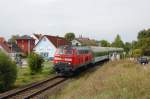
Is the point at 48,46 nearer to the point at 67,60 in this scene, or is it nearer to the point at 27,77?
the point at 27,77

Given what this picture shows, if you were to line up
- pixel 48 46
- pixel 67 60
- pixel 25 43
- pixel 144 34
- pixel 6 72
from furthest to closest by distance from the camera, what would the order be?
1. pixel 25 43
2. pixel 144 34
3. pixel 48 46
4. pixel 67 60
5. pixel 6 72

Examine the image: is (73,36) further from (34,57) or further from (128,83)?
(128,83)

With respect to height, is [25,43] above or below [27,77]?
above

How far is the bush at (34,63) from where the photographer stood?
2839cm

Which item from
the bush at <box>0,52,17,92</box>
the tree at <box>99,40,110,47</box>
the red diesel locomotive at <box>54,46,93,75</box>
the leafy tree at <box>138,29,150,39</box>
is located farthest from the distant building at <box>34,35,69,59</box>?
the tree at <box>99,40,110,47</box>

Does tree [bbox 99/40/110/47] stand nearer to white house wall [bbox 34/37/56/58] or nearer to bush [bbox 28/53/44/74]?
white house wall [bbox 34/37/56/58]

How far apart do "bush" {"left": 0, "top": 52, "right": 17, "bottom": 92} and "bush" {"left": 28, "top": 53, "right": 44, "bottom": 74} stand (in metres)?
7.96

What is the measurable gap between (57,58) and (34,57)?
3.01m

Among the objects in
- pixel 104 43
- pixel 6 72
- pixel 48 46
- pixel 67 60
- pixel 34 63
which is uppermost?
pixel 104 43

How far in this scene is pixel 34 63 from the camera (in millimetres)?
28500

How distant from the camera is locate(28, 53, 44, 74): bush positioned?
1118 inches

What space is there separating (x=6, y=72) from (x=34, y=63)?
9.08 meters

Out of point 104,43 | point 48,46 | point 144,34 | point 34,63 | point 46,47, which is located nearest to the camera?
point 34,63

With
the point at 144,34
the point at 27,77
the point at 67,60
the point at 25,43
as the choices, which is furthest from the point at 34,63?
the point at 25,43
